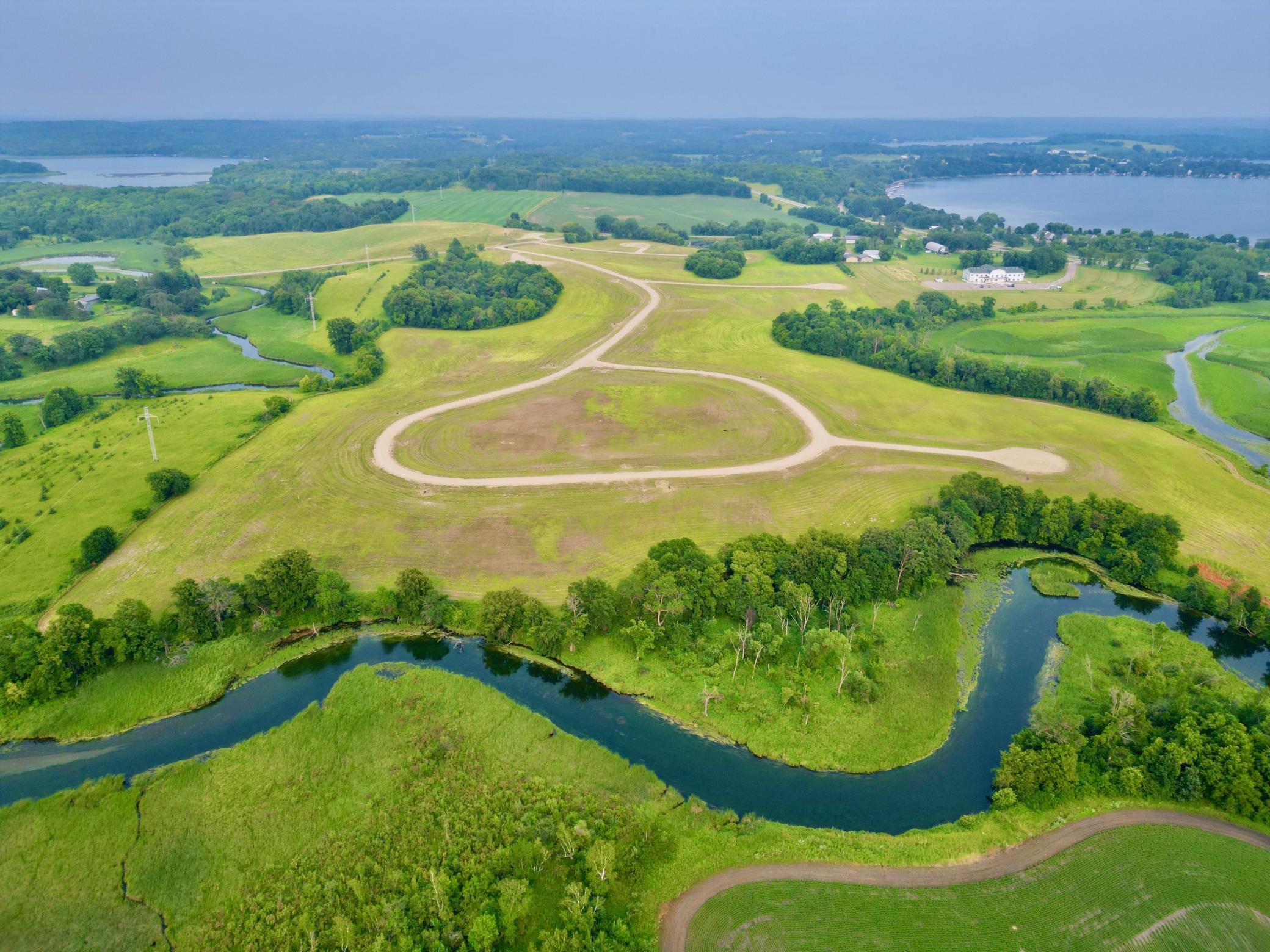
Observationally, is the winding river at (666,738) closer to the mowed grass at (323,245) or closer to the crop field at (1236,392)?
the crop field at (1236,392)

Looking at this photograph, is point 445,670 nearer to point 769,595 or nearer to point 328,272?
point 769,595

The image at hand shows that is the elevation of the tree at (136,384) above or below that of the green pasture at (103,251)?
below

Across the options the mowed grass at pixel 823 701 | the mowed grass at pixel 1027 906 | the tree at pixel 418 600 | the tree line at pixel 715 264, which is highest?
the tree line at pixel 715 264

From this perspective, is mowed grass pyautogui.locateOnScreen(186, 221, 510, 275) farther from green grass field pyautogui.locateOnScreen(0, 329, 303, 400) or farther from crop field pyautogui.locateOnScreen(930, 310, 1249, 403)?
crop field pyautogui.locateOnScreen(930, 310, 1249, 403)

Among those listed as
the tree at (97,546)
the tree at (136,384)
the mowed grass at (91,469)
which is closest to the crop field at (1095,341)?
the mowed grass at (91,469)

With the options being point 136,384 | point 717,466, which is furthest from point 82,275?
point 717,466

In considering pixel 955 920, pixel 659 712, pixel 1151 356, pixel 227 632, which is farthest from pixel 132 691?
pixel 1151 356

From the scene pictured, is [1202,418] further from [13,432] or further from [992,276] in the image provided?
[13,432]

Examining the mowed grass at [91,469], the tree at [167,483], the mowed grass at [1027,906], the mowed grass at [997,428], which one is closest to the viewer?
the mowed grass at [1027,906]
